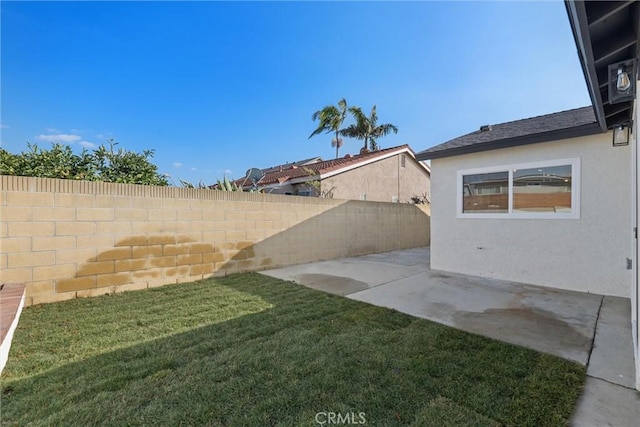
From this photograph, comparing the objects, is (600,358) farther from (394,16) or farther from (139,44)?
(139,44)

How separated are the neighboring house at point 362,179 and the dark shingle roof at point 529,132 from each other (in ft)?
18.3

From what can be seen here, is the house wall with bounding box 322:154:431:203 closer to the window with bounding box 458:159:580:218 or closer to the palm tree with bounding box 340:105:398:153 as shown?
the palm tree with bounding box 340:105:398:153

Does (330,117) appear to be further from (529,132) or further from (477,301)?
(477,301)

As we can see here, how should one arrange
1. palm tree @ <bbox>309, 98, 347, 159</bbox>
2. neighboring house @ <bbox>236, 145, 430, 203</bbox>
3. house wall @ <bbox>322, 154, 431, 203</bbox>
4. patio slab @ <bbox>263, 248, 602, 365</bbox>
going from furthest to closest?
1. palm tree @ <bbox>309, 98, 347, 159</bbox>
2. house wall @ <bbox>322, 154, 431, 203</bbox>
3. neighboring house @ <bbox>236, 145, 430, 203</bbox>
4. patio slab @ <bbox>263, 248, 602, 365</bbox>

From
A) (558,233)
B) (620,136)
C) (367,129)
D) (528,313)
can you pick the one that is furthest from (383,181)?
(528,313)

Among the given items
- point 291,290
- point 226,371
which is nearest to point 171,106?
point 291,290

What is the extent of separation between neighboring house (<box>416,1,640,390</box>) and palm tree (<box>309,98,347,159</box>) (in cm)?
1430

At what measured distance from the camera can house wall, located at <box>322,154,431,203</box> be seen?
13438mm

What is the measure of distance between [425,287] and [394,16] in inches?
287

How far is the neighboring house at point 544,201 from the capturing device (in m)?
5.25

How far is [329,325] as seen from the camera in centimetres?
377

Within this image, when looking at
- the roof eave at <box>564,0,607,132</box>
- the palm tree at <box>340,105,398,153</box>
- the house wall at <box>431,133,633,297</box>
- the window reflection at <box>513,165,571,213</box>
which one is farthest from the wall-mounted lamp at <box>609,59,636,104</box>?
the palm tree at <box>340,105,398,153</box>

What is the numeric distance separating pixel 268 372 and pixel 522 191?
21.8ft

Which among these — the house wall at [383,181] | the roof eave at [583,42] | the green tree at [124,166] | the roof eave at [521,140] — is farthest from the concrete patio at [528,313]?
the house wall at [383,181]
